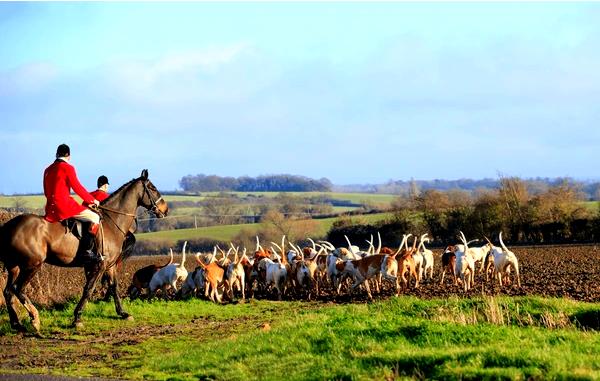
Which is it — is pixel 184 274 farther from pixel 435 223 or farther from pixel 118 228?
pixel 435 223

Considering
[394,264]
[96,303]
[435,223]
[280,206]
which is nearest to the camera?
[96,303]

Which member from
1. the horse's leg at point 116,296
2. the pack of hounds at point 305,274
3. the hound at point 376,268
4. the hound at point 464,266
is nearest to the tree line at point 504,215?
the pack of hounds at point 305,274

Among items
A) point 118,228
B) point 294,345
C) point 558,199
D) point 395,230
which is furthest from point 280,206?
point 294,345

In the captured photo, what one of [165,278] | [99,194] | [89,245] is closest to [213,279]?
[165,278]

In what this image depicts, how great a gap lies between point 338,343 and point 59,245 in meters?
5.43

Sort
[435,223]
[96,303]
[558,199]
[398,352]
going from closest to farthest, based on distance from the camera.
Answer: [398,352]
[96,303]
[558,199]
[435,223]

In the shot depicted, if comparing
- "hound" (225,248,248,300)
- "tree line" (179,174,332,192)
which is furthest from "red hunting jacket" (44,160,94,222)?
A: "tree line" (179,174,332,192)

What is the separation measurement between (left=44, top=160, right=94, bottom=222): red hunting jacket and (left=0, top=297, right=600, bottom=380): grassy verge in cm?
196

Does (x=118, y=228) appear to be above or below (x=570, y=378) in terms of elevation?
above

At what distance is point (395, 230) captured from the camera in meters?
40.3

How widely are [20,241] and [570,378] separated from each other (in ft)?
28.1

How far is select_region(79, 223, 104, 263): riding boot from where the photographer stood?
1286 centimetres

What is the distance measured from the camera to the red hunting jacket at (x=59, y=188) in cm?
1236

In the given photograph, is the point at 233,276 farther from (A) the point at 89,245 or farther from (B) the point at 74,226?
(B) the point at 74,226
